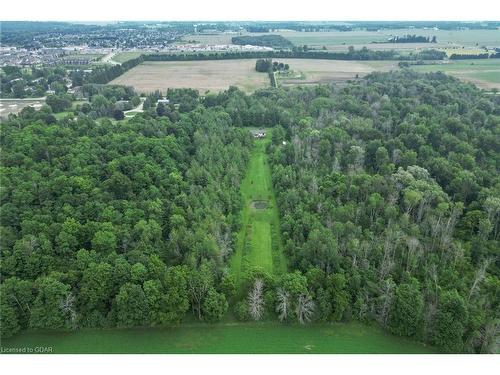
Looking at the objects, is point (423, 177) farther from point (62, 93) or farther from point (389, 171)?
point (62, 93)

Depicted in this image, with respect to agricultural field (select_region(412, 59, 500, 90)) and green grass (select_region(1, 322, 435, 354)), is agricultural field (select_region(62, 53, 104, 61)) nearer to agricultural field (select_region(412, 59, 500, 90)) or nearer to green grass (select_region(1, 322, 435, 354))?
agricultural field (select_region(412, 59, 500, 90))

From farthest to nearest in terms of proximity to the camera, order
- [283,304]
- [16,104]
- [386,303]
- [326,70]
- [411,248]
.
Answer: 1. [326,70]
2. [16,104]
3. [411,248]
4. [283,304]
5. [386,303]

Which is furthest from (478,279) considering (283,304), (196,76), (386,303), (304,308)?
(196,76)

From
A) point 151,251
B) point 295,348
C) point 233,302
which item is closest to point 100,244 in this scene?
point 151,251

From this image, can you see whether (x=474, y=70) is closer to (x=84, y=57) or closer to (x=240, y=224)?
(x=240, y=224)

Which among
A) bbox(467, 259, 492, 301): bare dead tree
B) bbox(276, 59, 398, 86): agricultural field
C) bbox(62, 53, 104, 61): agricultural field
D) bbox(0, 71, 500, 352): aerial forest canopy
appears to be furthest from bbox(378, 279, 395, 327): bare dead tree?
bbox(62, 53, 104, 61): agricultural field
